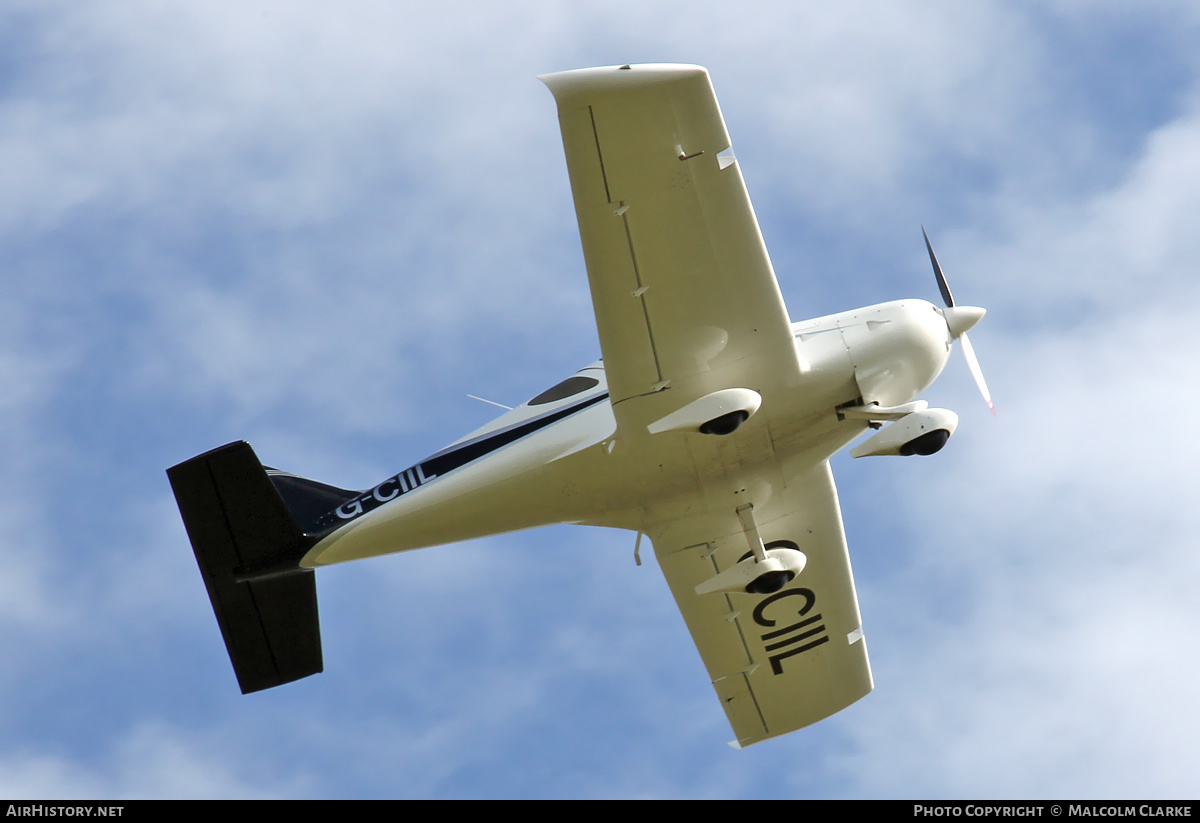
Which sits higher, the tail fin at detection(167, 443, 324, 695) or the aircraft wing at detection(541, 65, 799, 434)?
the aircraft wing at detection(541, 65, 799, 434)

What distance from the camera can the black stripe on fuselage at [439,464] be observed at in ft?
43.5

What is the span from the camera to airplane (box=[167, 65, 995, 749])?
1123 centimetres

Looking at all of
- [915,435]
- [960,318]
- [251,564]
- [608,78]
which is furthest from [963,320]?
[251,564]

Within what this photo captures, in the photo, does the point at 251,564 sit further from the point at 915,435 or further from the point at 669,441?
the point at 915,435

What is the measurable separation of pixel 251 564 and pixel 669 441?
481 cm

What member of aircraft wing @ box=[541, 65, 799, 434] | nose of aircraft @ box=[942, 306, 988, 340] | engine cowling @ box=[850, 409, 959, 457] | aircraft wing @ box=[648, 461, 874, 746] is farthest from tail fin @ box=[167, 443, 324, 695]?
nose of aircraft @ box=[942, 306, 988, 340]

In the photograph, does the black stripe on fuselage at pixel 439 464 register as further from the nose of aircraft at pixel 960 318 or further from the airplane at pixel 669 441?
the nose of aircraft at pixel 960 318

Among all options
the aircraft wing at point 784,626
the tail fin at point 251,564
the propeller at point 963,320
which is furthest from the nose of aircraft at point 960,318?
the tail fin at point 251,564

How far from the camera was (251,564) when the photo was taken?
1324 cm

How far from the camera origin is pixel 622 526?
1374 cm

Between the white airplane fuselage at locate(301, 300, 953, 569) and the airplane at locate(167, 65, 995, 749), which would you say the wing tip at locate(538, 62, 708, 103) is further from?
the white airplane fuselage at locate(301, 300, 953, 569)

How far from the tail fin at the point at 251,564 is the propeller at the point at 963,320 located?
25.2 feet
